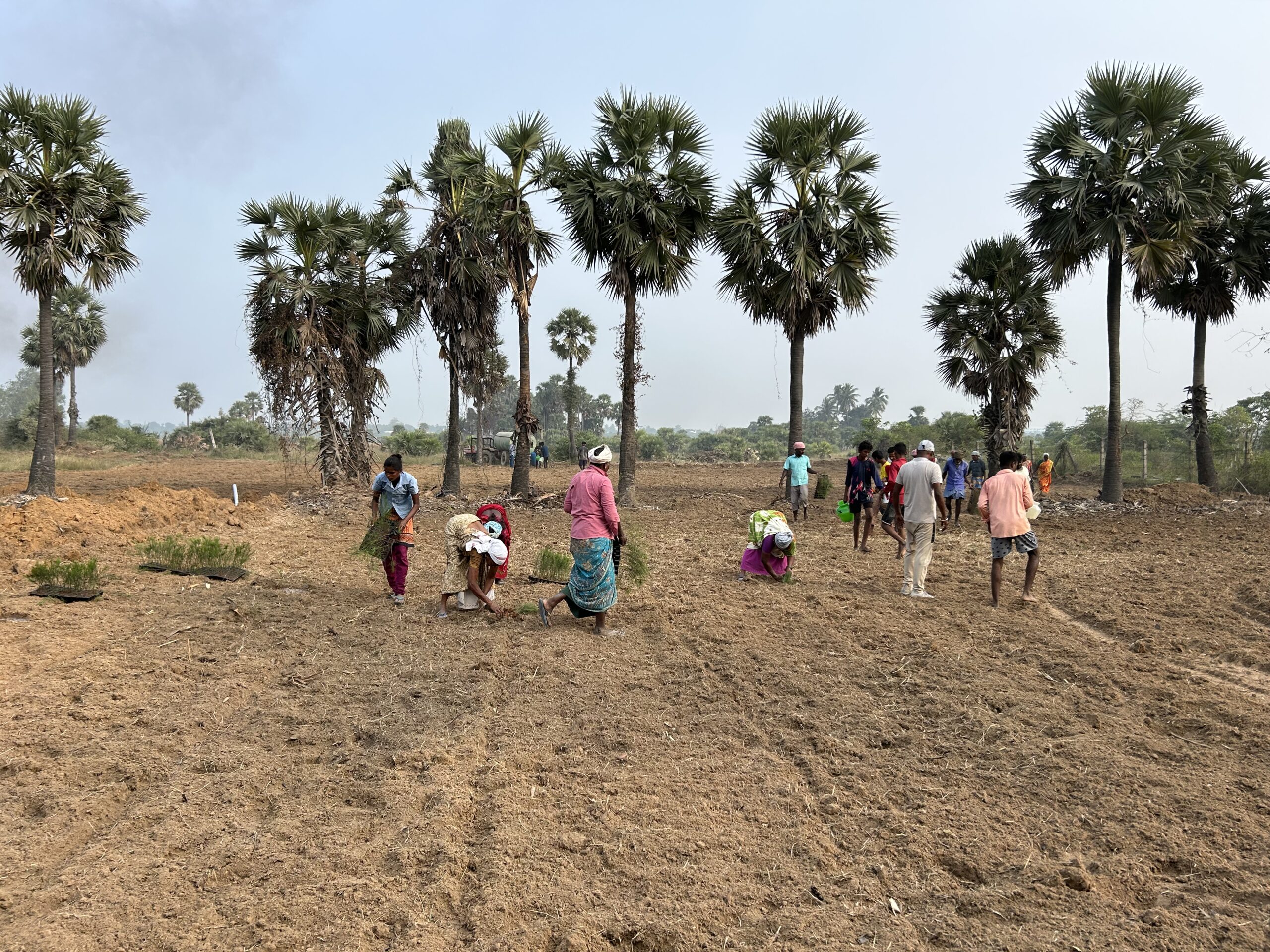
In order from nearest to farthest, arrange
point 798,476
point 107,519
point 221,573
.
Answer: point 221,573, point 107,519, point 798,476

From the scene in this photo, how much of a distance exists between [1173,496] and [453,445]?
1736 cm

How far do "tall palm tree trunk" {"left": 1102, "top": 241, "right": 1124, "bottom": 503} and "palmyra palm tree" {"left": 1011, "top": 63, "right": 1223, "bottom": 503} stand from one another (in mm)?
59

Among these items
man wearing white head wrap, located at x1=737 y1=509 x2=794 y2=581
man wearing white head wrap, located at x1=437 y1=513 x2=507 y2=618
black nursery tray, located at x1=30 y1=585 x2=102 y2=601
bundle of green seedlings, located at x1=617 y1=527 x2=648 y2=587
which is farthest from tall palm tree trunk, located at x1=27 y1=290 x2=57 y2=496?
man wearing white head wrap, located at x1=737 y1=509 x2=794 y2=581

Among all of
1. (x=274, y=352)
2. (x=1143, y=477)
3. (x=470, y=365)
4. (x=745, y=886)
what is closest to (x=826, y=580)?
(x=745, y=886)

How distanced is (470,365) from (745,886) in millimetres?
16428

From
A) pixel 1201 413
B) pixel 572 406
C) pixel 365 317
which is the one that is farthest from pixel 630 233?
pixel 572 406

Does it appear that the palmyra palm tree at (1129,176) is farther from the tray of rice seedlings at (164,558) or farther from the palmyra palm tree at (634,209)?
the tray of rice seedlings at (164,558)

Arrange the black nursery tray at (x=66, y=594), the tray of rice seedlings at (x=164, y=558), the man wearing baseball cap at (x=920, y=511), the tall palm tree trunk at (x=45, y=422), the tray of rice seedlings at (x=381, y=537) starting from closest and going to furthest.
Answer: the black nursery tray at (x=66, y=594), the tray of rice seedlings at (x=381, y=537), the man wearing baseball cap at (x=920, y=511), the tray of rice seedlings at (x=164, y=558), the tall palm tree trunk at (x=45, y=422)

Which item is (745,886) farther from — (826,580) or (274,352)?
(274,352)

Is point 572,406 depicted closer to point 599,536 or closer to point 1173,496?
→ point 1173,496

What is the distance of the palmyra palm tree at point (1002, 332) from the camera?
60.0ft

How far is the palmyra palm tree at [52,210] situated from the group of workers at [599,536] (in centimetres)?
1202

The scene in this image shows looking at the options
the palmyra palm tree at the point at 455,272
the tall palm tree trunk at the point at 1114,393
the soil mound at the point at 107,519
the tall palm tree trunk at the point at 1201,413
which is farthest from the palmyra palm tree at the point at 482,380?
the tall palm tree trunk at the point at 1201,413

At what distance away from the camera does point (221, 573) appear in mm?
8844
